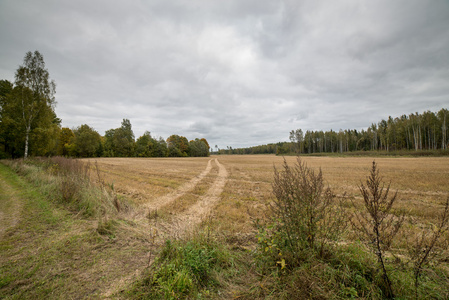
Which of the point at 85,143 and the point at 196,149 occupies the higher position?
the point at 85,143

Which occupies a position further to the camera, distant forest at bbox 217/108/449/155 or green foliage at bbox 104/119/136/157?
green foliage at bbox 104/119/136/157

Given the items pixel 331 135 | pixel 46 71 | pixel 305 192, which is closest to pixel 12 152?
pixel 46 71

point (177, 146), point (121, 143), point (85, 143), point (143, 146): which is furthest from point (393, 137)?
point (85, 143)

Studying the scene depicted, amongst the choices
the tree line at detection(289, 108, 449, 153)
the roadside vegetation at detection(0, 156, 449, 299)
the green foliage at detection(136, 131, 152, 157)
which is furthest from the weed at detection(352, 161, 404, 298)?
the green foliage at detection(136, 131, 152, 157)

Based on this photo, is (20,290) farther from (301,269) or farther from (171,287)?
(301,269)

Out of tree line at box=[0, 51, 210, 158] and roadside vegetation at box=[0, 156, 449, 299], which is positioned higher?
tree line at box=[0, 51, 210, 158]

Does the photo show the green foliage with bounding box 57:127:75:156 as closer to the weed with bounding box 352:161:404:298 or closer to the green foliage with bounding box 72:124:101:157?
the green foliage with bounding box 72:124:101:157

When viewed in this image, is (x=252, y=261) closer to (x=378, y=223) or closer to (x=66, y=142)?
(x=378, y=223)

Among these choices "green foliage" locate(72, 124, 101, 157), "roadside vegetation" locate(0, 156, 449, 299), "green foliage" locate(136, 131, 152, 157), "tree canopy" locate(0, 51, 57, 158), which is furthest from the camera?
"green foliage" locate(136, 131, 152, 157)

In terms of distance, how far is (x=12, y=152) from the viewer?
1108 inches

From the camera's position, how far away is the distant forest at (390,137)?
218 ft

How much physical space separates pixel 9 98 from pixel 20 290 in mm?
33463

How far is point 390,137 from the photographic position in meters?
81.2

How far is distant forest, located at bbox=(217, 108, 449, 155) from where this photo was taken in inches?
2611
